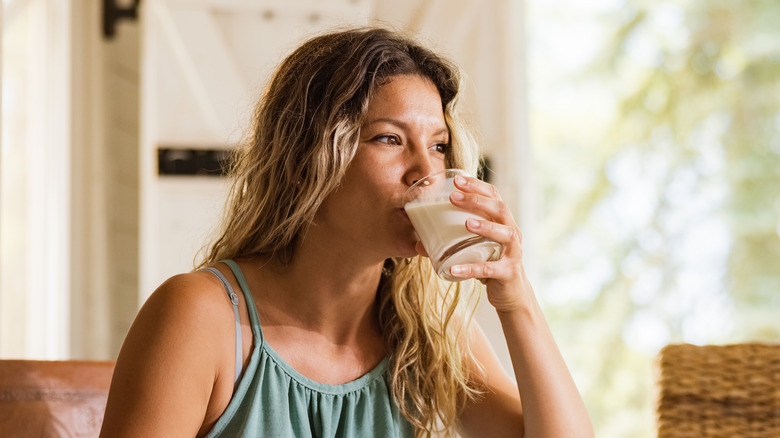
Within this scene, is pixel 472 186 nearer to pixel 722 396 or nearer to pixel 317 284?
pixel 317 284

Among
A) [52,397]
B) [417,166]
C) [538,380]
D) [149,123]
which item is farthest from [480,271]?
[149,123]

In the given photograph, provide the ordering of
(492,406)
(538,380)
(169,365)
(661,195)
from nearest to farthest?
(169,365)
(538,380)
(492,406)
(661,195)

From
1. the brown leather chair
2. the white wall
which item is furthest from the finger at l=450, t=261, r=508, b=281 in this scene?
the white wall

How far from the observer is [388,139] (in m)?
1.45

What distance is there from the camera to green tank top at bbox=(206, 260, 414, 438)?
55.9 inches

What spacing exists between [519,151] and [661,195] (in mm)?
3670

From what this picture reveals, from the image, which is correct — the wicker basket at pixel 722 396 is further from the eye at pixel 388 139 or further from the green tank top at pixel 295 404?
the eye at pixel 388 139

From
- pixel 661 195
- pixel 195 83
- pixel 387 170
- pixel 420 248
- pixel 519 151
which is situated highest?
pixel 661 195

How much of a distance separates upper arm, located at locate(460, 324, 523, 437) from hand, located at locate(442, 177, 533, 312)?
320 mm

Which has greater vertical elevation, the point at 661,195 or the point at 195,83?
the point at 661,195

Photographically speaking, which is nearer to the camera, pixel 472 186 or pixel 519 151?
pixel 472 186

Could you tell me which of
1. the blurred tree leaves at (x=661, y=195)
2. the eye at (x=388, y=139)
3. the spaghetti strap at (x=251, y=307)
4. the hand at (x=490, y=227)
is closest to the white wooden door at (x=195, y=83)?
the spaghetti strap at (x=251, y=307)

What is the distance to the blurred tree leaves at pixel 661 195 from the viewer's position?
730 cm

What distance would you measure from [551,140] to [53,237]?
5.28 meters
